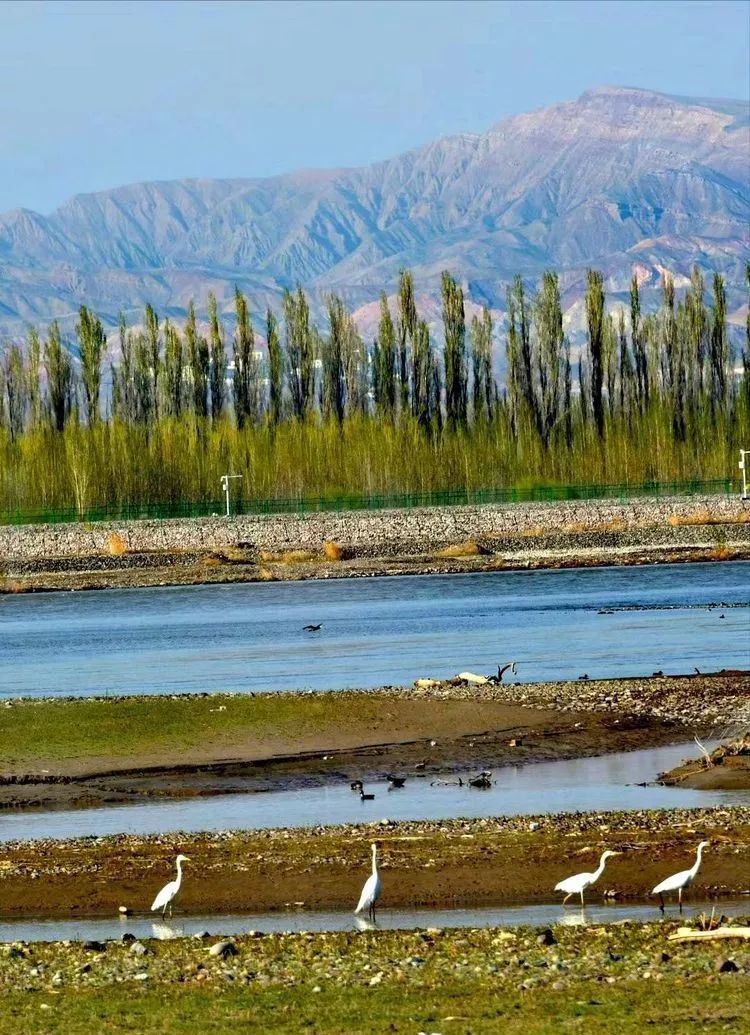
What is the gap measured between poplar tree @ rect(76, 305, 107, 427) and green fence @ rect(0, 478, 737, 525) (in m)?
7.47

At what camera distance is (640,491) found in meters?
89.1

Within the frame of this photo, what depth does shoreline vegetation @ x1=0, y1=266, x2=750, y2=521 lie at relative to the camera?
89500 millimetres

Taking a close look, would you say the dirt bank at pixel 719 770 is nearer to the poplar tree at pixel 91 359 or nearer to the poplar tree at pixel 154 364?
the poplar tree at pixel 91 359

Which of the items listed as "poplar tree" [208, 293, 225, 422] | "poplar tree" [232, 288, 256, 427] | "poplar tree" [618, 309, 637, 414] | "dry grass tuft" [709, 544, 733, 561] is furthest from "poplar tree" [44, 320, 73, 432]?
"dry grass tuft" [709, 544, 733, 561]

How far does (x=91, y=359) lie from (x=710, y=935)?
302ft

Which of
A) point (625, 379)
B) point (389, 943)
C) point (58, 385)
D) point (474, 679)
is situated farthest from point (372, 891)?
point (625, 379)

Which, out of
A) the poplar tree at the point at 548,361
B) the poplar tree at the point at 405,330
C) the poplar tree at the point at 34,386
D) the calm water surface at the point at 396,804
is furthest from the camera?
the poplar tree at the point at 405,330

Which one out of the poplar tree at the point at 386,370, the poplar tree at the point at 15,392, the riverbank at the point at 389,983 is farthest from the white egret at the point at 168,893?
the poplar tree at the point at 15,392

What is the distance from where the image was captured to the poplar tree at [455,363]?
97938 millimetres

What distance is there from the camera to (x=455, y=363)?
324 feet

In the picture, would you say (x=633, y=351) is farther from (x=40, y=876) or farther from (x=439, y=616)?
(x=40, y=876)

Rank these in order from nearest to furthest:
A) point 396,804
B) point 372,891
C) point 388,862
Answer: point 372,891 < point 388,862 < point 396,804

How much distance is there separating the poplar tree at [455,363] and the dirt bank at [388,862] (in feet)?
247

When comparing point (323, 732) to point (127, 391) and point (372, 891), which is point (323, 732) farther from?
point (127, 391)
